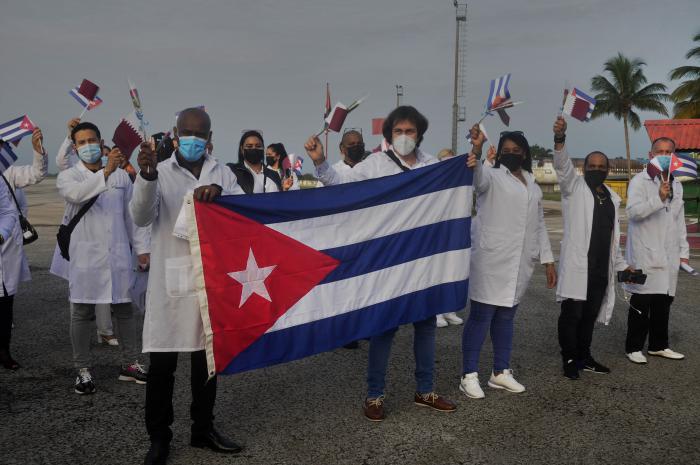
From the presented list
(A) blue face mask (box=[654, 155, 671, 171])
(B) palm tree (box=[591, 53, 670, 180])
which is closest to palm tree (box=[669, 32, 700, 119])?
(B) palm tree (box=[591, 53, 670, 180])

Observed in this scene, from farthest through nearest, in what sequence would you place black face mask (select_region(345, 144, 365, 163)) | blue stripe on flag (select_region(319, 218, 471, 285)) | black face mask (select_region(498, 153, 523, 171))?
black face mask (select_region(345, 144, 365, 163))
black face mask (select_region(498, 153, 523, 171))
blue stripe on flag (select_region(319, 218, 471, 285))

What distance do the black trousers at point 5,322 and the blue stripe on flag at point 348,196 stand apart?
121 inches

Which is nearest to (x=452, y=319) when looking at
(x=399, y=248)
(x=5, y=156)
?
(x=399, y=248)

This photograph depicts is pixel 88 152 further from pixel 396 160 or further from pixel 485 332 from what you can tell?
pixel 485 332

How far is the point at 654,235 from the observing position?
17.8 feet

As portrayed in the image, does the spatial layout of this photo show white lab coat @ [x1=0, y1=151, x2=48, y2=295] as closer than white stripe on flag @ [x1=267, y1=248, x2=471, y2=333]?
No

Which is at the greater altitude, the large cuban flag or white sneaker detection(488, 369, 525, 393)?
the large cuban flag

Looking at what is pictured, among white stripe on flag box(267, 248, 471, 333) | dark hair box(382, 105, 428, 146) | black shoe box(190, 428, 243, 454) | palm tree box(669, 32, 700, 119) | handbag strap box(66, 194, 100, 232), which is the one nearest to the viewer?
black shoe box(190, 428, 243, 454)

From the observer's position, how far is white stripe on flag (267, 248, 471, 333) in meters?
3.71

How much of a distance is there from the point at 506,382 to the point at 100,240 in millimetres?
3434

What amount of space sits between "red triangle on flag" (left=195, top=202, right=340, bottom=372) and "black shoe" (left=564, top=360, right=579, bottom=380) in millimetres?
2516

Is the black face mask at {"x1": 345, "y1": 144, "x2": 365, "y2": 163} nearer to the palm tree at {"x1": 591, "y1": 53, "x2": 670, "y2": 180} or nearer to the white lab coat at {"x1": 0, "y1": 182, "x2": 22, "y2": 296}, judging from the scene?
the white lab coat at {"x1": 0, "y1": 182, "x2": 22, "y2": 296}

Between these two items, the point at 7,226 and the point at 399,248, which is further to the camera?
the point at 7,226

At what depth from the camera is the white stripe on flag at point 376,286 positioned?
12.2 feet
